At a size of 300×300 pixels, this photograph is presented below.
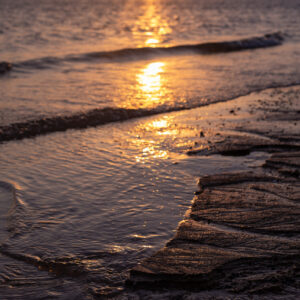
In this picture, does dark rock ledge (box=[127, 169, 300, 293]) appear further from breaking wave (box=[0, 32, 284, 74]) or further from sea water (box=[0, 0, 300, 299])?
breaking wave (box=[0, 32, 284, 74])

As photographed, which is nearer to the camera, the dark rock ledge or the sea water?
the dark rock ledge

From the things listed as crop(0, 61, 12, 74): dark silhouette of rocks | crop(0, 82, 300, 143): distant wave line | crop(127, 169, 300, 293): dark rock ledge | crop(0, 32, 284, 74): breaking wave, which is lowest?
crop(127, 169, 300, 293): dark rock ledge

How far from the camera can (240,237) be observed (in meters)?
3.38

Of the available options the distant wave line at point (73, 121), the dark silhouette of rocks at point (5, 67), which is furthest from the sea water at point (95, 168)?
the dark silhouette of rocks at point (5, 67)

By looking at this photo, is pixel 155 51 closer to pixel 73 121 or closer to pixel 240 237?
pixel 73 121

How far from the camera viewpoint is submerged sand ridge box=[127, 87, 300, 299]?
284cm

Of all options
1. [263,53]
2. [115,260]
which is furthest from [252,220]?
[263,53]

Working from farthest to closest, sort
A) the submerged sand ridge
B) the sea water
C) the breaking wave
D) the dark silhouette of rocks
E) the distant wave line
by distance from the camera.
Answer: the breaking wave
the dark silhouette of rocks
the distant wave line
the sea water
the submerged sand ridge

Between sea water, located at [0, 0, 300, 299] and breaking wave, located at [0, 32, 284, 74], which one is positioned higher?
breaking wave, located at [0, 32, 284, 74]

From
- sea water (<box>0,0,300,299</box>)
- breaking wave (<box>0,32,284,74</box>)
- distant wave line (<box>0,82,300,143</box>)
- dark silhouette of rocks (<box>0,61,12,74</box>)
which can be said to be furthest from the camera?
breaking wave (<box>0,32,284,74</box>)

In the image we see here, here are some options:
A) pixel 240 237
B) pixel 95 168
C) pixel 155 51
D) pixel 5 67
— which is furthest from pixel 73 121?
pixel 155 51

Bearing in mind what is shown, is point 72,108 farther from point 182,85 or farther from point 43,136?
point 182,85

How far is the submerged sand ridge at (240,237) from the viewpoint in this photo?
2840 millimetres

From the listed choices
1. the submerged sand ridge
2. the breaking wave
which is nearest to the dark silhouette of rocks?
the breaking wave
